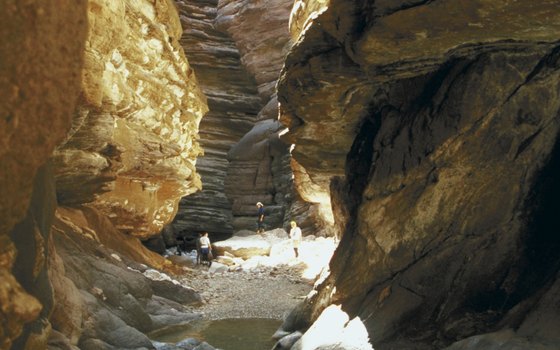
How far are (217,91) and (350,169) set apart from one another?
24097 mm

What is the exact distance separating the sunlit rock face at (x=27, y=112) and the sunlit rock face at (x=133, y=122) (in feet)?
14.3

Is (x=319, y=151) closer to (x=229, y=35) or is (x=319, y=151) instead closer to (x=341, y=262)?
(x=341, y=262)

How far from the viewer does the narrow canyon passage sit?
391 cm

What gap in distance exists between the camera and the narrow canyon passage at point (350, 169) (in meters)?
3.91

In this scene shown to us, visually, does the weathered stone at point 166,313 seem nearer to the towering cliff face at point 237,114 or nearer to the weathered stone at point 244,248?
the weathered stone at point 244,248

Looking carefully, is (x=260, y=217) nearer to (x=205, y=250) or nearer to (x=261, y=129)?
(x=261, y=129)

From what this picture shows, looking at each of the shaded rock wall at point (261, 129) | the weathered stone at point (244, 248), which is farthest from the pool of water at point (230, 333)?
the shaded rock wall at point (261, 129)

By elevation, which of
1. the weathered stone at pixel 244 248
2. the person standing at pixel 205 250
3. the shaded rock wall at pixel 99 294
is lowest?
the weathered stone at pixel 244 248

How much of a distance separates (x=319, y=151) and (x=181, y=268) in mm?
10892

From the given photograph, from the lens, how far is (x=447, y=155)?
21.4 feet

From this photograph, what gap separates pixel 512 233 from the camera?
600 centimetres

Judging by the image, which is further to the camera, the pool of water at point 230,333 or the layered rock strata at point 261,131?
the layered rock strata at point 261,131

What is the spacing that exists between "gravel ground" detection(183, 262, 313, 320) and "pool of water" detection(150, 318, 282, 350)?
605mm

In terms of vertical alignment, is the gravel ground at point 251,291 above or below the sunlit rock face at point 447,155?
below
